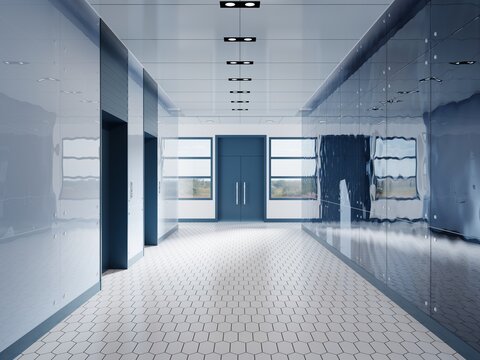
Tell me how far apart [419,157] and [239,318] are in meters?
2.45

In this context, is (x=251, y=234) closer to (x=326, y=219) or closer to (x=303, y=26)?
(x=326, y=219)

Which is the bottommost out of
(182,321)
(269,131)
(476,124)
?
(182,321)

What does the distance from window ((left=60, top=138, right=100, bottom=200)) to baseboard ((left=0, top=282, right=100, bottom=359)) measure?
1152 mm

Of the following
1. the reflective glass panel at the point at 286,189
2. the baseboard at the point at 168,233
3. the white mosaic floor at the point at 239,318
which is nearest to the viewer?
the white mosaic floor at the point at 239,318

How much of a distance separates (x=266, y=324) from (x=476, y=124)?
2.60m

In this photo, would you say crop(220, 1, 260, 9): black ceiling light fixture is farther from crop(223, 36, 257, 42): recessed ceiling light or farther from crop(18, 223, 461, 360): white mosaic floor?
crop(18, 223, 461, 360): white mosaic floor

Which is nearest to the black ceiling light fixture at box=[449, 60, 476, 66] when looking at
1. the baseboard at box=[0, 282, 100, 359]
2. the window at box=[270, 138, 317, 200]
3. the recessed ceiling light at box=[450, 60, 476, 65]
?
the recessed ceiling light at box=[450, 60, 476, 65]

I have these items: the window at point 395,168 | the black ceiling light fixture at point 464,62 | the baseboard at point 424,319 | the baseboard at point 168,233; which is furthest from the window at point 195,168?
the black ceiling light fixture at point 464,62

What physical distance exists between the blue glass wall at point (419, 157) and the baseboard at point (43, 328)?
11.9ft

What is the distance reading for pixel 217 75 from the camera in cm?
704

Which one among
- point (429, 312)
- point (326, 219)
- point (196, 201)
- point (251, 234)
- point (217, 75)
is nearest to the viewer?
point (429, 312)

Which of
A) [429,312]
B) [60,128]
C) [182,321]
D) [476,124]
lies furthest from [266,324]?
[60,128]

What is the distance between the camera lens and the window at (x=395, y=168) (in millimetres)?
4055

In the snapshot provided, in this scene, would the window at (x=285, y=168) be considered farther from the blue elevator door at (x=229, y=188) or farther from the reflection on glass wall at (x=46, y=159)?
the reflection on glass wall at (x=46, y=159)
